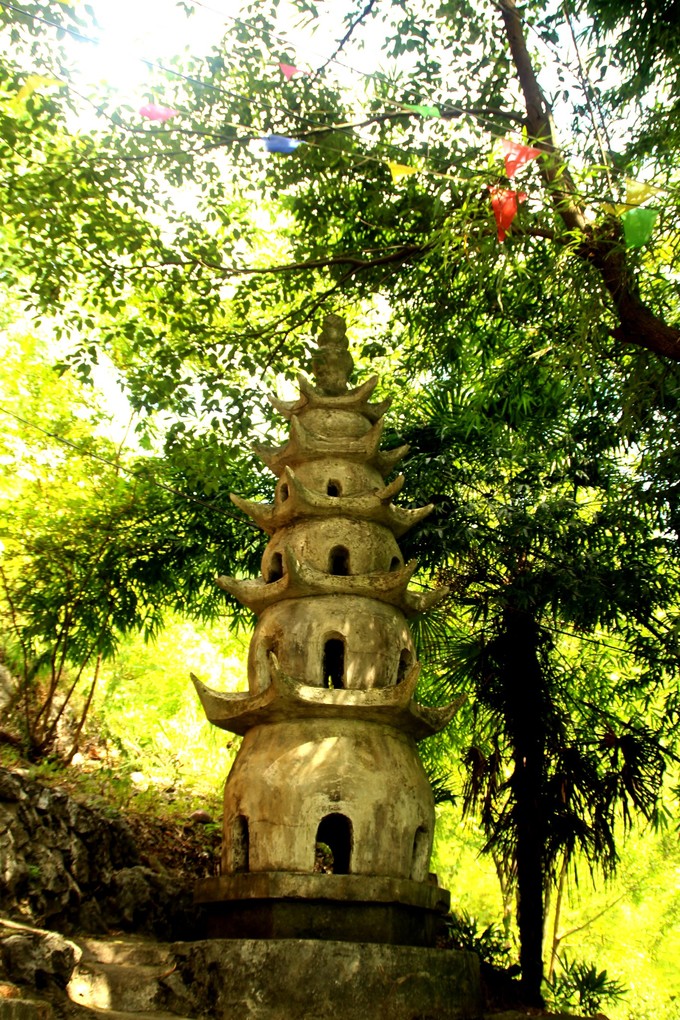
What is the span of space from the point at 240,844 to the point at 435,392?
6918 mm

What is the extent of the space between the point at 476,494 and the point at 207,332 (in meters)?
4.00

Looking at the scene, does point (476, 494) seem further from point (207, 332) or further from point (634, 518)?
point (207, 332)

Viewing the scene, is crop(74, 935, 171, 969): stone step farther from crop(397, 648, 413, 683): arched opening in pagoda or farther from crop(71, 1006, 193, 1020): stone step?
crop(397, 648, 413, 683): arched opening in pagoda

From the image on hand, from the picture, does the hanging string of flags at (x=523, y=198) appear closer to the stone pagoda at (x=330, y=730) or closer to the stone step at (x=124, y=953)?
the stone pagoda at (x=330, y=730)

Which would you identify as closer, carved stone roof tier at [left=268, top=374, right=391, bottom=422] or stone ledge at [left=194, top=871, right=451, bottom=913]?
stone ledge at [left=194, top=871, right=451, bottom=913]

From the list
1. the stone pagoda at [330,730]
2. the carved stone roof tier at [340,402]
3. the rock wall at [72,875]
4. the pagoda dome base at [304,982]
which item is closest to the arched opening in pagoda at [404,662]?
the stone pagoda at [330,730]

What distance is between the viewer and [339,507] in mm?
8633

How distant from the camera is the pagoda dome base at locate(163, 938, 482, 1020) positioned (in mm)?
6250

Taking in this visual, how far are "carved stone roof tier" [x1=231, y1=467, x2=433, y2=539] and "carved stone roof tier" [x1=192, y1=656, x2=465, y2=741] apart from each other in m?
1.81

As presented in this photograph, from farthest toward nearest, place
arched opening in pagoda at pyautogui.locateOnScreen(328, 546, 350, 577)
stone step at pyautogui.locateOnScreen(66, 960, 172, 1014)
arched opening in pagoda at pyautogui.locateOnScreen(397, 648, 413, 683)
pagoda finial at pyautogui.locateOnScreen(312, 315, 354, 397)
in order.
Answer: pagoda finial at pyautogui.locateOnScreen(312, 315, 354, 397), arched opening in pagoda at pyautogui.locateOnScreen(328, 546, 350, 577), arched opening in pagoda at pyautogui.locateOnScreen(397, 648, 413, 683), stone step at pyautogui.locateOnScreen(66, 960, 172, 1014)

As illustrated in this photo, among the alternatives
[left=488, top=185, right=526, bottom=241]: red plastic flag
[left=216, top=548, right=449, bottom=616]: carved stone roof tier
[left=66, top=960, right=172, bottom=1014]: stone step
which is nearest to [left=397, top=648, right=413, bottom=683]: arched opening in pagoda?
[left=216, top=548, right=449, bottom=616]: carved stone roof tier

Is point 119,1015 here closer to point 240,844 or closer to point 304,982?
point 304,982

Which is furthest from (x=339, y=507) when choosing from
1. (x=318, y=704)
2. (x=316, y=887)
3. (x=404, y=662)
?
(x=316, y=887)

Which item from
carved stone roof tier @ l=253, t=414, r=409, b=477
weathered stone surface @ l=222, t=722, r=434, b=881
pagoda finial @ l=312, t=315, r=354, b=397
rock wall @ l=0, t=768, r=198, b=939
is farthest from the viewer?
pagoda finial @ l=312, t=315, r=354, b=397
